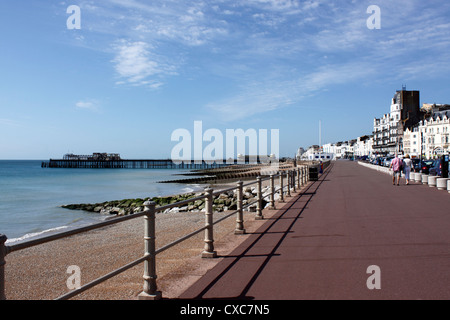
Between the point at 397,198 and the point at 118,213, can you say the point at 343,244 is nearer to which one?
the point at 397,198

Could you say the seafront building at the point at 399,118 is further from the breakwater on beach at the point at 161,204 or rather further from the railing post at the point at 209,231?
the railing post at the point at 209,231

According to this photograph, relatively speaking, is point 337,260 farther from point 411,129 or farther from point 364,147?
point 364,147

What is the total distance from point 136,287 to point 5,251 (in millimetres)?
3320

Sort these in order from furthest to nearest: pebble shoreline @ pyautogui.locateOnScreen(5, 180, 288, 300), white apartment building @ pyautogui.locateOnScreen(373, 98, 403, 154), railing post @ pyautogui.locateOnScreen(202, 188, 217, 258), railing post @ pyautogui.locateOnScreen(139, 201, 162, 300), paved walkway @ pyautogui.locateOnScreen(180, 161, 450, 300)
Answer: white apartment building @ pyautogui.locateOnScreen(373, 98, 403, 154), railing post @ pyautogui.locateOnScreen(202, 188, 217, 258), pebble shoreline @ pyautogui.locateOnScreen(5, 180, 288, 300), paved walkway @ pyautogui.locateOnScreen(180, 161, 450, 300), railing post @ pyautogui.locateOnScreen(139, 201, 162, 300)

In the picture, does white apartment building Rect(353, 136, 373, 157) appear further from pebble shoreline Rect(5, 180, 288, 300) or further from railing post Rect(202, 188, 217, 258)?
railing post Rect(202, 188, 217, 258)

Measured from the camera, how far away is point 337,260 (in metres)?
6.16

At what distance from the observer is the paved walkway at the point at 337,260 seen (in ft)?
15.4

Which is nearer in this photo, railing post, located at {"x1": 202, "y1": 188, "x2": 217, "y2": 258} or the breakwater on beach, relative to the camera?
railing post, located at {"x1": 202, "y1": 188, "x2": 217, "y2": 258}

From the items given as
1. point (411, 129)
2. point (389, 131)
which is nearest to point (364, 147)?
point (389, 131)

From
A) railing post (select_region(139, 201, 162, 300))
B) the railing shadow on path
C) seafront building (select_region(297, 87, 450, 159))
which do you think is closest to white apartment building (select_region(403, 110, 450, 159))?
seafront building (select_region(297, 87, 450, 159))

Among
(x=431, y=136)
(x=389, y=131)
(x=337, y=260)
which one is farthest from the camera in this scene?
(x=389, y=131)

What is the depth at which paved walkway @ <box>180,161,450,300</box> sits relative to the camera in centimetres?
470

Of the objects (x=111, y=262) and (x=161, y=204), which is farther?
(x=161, y=204)
